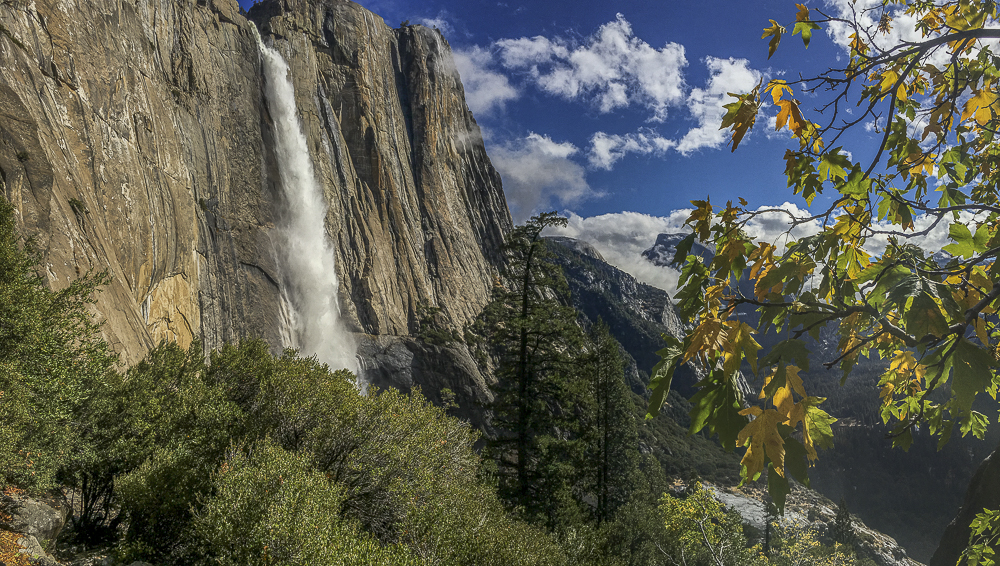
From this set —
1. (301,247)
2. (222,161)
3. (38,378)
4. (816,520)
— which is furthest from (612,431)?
(816,520)

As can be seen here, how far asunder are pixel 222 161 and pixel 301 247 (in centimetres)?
724

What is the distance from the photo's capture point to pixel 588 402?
746 inches

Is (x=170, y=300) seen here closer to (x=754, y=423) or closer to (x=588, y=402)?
(x=588, y=402)

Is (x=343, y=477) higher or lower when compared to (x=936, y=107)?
lower

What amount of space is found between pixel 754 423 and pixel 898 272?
0.77 m

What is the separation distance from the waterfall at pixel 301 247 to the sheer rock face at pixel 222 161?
0.91m

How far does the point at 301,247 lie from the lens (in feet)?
107

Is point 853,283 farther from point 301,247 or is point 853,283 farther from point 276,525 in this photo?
point 301,247

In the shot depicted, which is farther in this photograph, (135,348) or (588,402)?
(588,402)

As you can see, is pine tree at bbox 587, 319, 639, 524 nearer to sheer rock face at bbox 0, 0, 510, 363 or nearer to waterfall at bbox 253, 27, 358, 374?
waterfall at bbox 253, 27, 358, 374

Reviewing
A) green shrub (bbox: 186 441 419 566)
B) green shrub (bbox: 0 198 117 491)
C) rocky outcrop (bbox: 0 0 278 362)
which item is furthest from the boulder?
rocky outcrop (bbox: 0 0 278 362)

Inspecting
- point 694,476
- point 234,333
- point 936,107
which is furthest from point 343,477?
point 694,476

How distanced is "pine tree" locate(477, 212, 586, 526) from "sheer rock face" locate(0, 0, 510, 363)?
12309 mm

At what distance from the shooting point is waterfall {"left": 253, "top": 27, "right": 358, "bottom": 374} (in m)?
31.1
